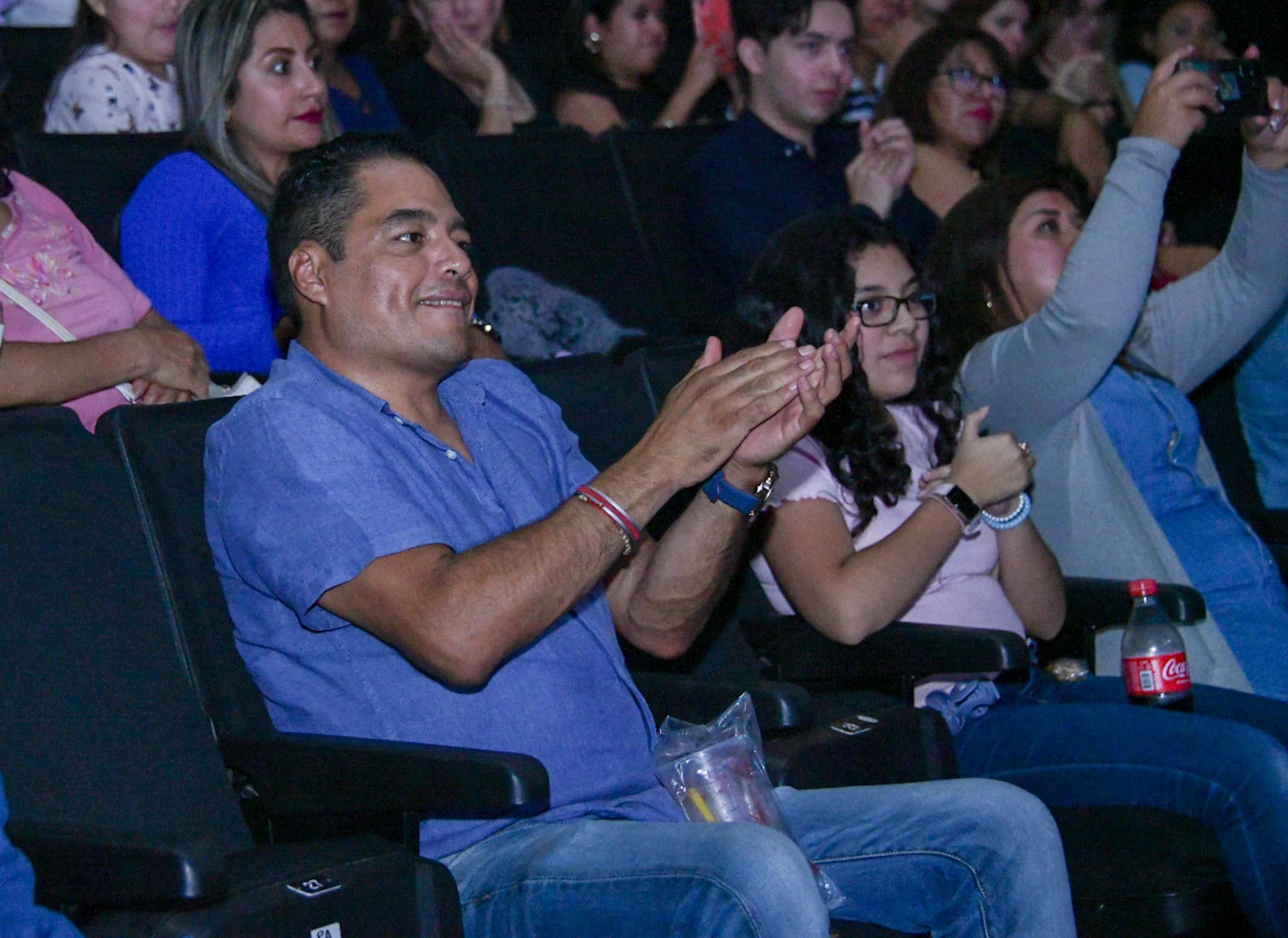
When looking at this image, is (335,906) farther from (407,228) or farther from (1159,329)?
(1159,329)

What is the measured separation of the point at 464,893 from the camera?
158 cm

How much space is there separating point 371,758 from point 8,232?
1110mm

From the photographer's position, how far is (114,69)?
2.98 m

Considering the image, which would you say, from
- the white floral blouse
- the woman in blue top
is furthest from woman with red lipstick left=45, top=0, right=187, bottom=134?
Result: the woman in blue top

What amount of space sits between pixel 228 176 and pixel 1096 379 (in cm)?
143

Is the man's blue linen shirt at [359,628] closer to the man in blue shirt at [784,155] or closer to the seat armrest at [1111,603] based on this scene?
the seat armrest at [1111,603]

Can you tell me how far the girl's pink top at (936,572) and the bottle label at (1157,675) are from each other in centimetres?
17

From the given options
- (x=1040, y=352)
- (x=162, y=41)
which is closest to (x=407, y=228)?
(x=1040, y=352)

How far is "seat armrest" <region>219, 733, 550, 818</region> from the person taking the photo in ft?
4.74

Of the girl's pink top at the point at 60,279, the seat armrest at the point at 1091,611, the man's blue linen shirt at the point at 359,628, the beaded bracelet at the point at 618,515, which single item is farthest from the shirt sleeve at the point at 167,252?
the seat armrest at the point at 1091,611

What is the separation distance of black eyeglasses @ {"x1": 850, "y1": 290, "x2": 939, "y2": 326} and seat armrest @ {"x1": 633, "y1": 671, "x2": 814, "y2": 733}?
651 millimetres

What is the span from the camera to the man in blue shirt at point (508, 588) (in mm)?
1548

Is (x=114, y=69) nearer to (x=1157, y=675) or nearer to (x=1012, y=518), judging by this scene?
(x=1012, y=518)

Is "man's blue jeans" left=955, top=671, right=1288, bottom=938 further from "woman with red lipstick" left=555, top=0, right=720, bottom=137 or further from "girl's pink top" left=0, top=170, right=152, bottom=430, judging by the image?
"woman with red lipstick" left=555, top=0, right=720, bottom=137
